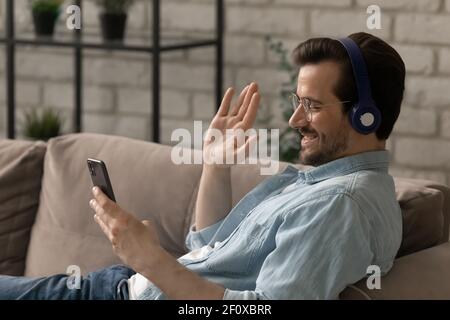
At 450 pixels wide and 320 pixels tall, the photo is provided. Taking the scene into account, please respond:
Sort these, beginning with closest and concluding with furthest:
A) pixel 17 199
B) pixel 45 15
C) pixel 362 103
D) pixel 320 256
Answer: pixel 320 256, pixel 362 103, pixel 17 199, pixel 45 15

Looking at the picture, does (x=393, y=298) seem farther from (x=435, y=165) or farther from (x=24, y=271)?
(x=435, y=165)

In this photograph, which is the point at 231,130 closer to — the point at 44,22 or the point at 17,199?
the point at 17,199

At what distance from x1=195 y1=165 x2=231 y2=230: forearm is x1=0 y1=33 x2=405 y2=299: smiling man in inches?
4.5

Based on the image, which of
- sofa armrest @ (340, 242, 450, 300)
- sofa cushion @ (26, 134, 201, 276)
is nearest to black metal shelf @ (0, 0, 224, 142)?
sofa cushion @ (26, 134, 201, 276)

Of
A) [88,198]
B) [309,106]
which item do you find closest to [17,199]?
[88,198]

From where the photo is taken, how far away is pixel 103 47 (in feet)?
11.3

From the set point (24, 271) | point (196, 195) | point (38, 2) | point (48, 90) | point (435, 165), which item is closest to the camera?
point (196, 195)

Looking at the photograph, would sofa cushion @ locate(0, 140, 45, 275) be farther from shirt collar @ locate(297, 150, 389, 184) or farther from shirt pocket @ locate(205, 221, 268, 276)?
shirt collar @ locate(297, 150, 389, 184)

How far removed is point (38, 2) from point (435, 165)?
1.43 m

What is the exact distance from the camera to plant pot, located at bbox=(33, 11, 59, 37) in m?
3.63

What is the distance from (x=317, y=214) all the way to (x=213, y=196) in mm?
463

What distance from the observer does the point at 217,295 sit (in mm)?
1865

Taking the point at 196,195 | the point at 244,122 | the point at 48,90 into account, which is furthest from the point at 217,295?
the point at 48,90

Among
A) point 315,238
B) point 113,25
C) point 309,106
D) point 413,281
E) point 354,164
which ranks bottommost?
point 413,281
